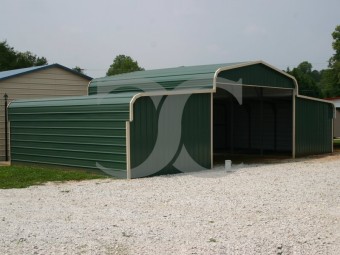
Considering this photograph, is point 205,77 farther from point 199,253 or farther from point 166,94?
point 199,253

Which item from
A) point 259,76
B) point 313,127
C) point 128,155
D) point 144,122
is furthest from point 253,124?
point 128,155

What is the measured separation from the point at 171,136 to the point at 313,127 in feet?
28.1

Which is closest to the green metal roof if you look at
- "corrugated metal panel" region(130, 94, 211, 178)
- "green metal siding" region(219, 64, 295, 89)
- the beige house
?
"green metal siding" region(219, 64, 295, 89)

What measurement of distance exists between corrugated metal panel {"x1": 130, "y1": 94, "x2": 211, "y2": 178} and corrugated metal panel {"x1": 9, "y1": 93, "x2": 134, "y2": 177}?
393 millimetres

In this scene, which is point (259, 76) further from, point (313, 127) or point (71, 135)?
point (71, 135)

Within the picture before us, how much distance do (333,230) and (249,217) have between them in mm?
1356

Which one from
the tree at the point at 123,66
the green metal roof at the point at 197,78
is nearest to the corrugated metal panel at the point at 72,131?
the green metal roof at the point at 197,78

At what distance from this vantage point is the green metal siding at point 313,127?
64.8 ft

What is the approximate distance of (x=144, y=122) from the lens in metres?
13.3

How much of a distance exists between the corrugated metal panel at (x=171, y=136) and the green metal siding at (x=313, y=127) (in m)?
5.79

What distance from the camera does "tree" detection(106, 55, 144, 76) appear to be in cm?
7588

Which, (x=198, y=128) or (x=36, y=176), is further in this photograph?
(x=198, y=128)

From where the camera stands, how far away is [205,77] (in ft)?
51.7

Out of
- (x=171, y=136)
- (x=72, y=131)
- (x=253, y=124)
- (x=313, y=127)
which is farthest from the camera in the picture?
(x=253, y=124)
